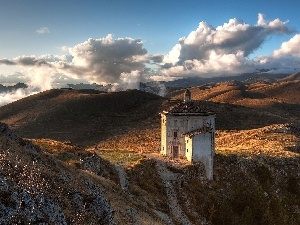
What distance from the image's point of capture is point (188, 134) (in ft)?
174

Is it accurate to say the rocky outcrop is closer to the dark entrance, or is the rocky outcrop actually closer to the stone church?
the stone church

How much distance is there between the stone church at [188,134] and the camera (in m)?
51.2

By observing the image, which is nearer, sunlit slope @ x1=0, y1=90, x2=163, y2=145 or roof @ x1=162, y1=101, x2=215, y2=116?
roof @ x1=162, y1=101, x2=215, y2=116

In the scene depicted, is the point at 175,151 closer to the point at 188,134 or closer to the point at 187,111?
the point at 188,134

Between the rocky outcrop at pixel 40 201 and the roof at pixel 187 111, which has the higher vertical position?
the roof at pixel 187 111

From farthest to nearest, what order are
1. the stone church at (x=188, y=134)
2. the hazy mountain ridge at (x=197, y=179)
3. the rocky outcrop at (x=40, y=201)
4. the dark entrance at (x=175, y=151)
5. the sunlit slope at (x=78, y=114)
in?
1. the sunlit slope at (x=78, y=114)
2. the dark entrance at (x=175, y=151)
3. the stone church at (x=188, y=134)
4. the hazy mountain ridge at (x=197, y=179)
5. the rocky outcrop at (x=40, y=201)

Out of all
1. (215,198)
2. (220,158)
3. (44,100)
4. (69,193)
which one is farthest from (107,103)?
(69,193)

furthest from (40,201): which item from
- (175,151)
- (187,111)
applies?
(175,151)

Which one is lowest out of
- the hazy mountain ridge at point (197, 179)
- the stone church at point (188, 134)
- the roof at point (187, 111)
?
the hazy mountain ridge at point (197, 179)

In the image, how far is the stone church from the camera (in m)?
51.2

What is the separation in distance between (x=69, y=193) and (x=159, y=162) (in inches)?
1319

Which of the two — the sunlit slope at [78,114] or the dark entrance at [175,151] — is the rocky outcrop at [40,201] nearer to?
the dark entrance at [175,151]

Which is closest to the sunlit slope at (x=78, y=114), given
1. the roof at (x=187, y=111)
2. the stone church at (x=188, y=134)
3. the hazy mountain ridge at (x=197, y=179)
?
the hazy mountain ridge at (x=197, y=179)

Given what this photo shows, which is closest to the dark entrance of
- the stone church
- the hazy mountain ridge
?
the stone church
